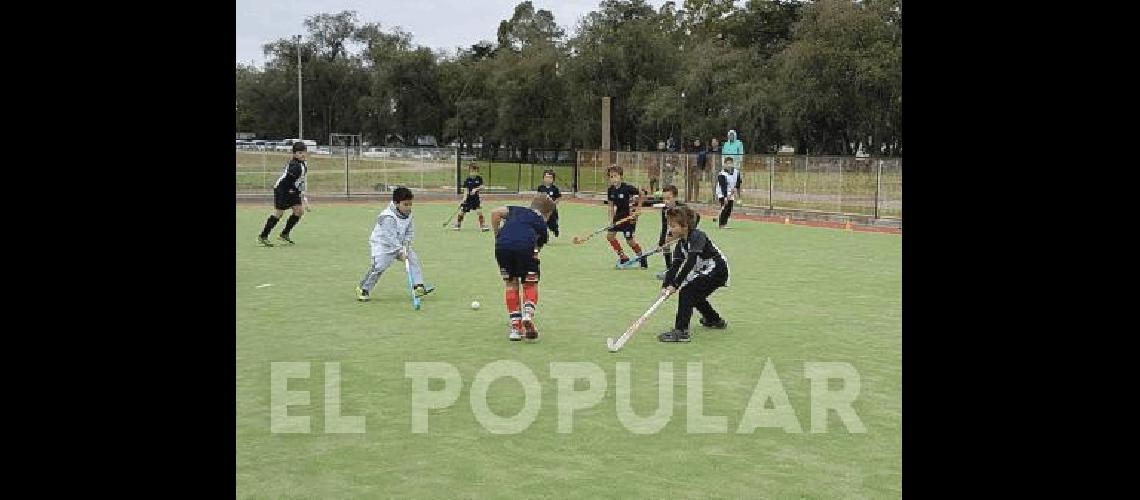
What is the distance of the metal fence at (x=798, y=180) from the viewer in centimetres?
2697

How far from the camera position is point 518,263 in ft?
34.2

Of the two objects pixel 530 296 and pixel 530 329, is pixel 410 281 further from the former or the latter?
pixel 530 329

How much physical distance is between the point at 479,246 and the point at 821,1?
3472cm

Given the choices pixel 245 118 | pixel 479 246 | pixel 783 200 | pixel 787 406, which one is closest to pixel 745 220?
pixel 783 200

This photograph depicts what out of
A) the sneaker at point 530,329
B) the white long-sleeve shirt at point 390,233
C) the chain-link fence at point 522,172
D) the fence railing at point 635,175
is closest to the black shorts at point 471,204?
the fence railing at point 635,175

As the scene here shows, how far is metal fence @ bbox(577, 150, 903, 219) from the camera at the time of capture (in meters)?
27.0

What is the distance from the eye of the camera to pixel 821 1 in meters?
50.5

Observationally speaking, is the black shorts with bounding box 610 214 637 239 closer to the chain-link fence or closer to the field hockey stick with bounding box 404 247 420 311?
the field hockey stick with bounding box 404 247 420 311

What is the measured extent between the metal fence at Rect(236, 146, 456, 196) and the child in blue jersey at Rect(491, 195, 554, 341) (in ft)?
94.6

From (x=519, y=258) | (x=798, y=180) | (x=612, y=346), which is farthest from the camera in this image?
(x=798, y=180)

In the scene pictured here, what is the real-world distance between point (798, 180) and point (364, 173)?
21335 millimetres

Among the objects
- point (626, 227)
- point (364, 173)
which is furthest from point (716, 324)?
point (364, 173)

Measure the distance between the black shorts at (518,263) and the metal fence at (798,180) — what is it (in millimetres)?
15361
